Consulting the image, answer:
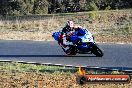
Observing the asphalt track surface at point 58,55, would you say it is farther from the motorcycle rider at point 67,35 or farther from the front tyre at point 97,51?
the motorcycle rider at point 67,35

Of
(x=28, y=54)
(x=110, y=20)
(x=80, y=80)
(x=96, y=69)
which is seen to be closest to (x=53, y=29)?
(x=110, y=20)

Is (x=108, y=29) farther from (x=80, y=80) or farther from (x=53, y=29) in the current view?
(x=80, y=80)

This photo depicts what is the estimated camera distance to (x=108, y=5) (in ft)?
183

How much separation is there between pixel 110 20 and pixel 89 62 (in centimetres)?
2193

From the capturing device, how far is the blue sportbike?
65.4 feet

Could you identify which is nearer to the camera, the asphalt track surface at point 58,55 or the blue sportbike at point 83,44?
the asphalt track surface at point 58,55

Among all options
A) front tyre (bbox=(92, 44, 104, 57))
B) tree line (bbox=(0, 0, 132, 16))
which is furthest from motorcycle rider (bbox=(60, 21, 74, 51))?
tree line (bbox=(0, 0, 132, 16))

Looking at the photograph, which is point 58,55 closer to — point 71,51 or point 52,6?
point 71,51

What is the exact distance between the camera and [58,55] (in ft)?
68.1

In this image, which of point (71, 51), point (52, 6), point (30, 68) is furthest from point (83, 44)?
point (52, 6)

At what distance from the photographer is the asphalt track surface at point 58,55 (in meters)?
18.3

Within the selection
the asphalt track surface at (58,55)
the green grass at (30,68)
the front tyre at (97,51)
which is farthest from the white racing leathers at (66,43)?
the green grass at (30,68)

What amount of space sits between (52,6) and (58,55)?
37.4 m

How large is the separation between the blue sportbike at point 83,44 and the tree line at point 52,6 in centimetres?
3450
